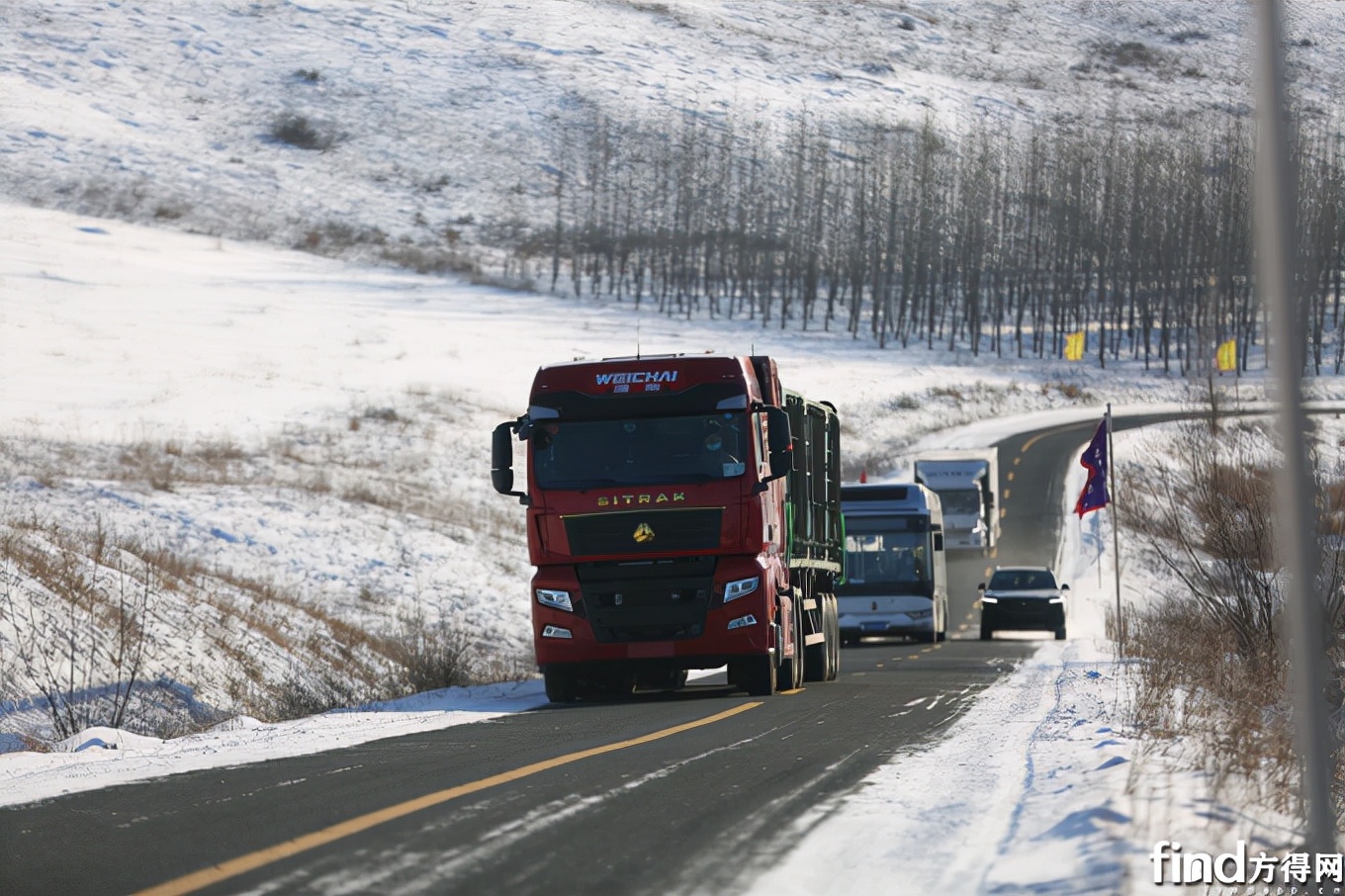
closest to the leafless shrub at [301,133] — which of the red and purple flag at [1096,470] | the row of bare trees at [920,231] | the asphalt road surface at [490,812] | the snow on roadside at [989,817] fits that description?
the row of bare trees at [920,231]

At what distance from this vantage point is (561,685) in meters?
18.0

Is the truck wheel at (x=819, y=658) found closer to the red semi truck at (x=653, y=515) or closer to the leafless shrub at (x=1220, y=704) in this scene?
the red semi truck at (x=653, y=515)

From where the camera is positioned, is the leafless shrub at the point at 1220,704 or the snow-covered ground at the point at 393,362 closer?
the leafless shrub at the point at 1220,704

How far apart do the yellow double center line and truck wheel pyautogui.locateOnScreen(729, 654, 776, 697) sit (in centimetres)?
553

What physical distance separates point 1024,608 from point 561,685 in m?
20.7

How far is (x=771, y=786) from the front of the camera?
393 inches

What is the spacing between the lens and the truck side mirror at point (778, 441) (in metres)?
16.7

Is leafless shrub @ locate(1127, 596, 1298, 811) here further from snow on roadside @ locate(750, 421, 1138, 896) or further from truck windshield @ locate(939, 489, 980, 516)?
truck windshield @ locate(939, 489, 980, 516)

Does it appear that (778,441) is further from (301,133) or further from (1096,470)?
(301,133)

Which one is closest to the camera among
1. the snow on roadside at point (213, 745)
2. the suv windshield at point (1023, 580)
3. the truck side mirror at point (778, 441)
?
the snow on roadside at point (213, 745)

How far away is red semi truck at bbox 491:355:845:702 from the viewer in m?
17.1

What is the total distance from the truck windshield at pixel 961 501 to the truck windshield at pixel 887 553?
46.1 feet

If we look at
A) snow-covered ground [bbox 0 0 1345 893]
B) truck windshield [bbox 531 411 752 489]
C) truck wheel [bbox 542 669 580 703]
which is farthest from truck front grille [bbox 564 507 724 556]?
snow-covered ground [bbox 0 0 1345 893]

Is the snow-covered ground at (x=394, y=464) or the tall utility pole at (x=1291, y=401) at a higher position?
the tall utility pole at (x=1291, y=401)
